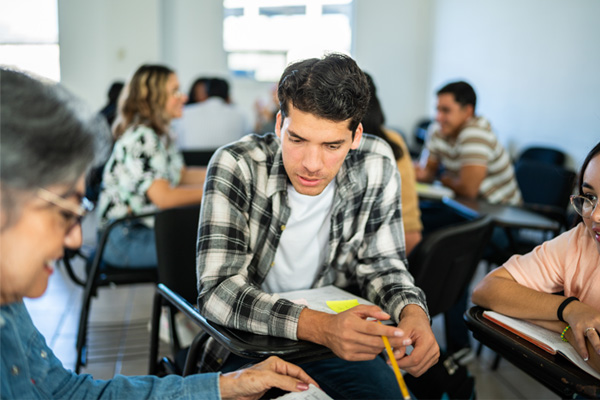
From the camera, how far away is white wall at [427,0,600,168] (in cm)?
418

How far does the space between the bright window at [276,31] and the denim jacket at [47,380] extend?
6.87m

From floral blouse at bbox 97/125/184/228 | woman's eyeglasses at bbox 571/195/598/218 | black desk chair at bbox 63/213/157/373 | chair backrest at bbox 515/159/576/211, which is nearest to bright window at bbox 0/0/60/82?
floral blouse at bbox 97/125/184/228

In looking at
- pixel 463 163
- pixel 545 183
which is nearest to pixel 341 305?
pixel 463 163

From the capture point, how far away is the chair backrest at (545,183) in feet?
10.2

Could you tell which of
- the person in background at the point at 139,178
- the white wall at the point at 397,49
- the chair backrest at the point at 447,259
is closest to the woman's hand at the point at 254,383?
the chair backrest at the point at 447,259

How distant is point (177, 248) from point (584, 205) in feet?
3.86

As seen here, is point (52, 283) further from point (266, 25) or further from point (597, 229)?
point (266, 25)

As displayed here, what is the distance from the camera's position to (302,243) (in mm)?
1586

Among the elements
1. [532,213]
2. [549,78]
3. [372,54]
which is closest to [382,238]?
[532,213]

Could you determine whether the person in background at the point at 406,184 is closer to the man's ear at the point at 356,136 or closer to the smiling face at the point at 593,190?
the man's ear at the point at 356,136

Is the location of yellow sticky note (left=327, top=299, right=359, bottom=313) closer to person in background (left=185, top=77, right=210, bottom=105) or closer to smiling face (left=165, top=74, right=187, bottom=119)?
smiling face (left=165, top=74, right=187, bottom=119)

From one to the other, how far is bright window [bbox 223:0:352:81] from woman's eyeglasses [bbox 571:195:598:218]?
6.58 meters

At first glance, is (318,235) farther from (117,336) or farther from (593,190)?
(117,336)

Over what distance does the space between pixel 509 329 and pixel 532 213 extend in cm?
152
